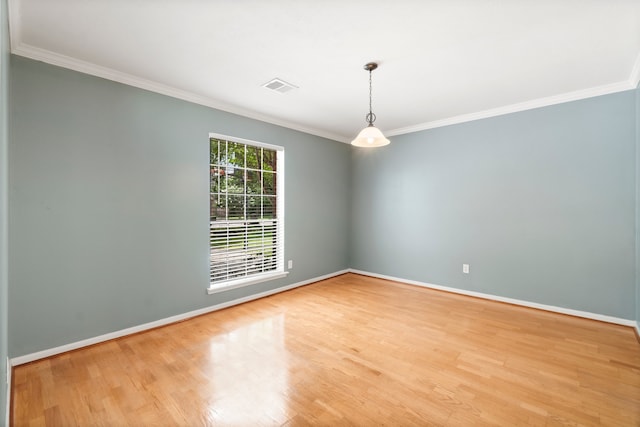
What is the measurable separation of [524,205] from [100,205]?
503cm

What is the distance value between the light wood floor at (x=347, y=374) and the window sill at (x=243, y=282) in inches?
12.9

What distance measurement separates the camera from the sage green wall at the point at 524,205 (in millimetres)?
3205

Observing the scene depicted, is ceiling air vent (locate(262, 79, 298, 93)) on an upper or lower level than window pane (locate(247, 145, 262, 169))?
upper

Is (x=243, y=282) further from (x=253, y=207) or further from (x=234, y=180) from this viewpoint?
(x=234, y=180)

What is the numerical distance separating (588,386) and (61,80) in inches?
199

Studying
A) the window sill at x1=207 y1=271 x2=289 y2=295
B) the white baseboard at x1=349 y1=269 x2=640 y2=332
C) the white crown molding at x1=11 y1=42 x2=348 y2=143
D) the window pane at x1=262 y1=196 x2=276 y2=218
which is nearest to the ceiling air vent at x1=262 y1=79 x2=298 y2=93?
the white crown molding at x1=11 y1=42 x2=348 y2=143

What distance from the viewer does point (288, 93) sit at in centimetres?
336

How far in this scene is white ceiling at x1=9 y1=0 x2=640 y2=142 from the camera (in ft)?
6.39

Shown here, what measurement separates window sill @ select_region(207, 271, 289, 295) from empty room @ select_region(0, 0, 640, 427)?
4 cm

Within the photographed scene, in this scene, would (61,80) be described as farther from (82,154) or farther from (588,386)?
(588,386)

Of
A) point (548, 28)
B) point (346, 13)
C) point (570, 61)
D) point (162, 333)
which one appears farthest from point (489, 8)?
point (162, 333)

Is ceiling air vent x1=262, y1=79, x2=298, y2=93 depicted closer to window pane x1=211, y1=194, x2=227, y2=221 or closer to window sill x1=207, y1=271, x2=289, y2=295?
window pane x1=211, y1=194, x2=227, y2=221

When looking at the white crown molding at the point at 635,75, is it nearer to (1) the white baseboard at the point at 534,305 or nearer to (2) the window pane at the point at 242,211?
(1) the white baseboard at the point at 534,305

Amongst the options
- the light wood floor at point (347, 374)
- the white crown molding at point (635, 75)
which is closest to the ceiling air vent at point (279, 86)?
the light wood floor at point (347, 374)
